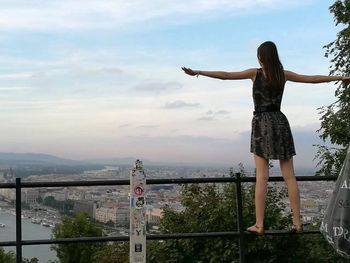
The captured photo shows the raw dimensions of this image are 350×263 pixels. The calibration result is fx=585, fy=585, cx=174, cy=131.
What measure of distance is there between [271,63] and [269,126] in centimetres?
48

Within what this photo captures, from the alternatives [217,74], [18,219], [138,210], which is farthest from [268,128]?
[18,219]

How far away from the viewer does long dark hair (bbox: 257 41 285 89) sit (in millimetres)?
4363

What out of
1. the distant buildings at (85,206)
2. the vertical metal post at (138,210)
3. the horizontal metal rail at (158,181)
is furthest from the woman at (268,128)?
the distant buildings at (85,206)

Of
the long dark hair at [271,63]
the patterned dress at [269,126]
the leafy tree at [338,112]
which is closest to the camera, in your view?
the long dark hair at [271,63]

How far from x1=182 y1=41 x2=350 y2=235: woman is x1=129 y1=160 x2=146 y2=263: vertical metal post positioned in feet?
2.82

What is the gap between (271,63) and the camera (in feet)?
14.4

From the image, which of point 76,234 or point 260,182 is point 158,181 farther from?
point 76,234

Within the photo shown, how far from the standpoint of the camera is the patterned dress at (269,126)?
4480 mm

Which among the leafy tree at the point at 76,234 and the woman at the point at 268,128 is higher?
the woman at the point at 268,128

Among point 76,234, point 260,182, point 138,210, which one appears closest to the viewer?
point 138,210

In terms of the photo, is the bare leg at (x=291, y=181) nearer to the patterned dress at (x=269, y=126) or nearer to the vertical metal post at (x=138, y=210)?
the patterned dress at (x=269, y=126)

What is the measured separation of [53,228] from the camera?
31.7ft

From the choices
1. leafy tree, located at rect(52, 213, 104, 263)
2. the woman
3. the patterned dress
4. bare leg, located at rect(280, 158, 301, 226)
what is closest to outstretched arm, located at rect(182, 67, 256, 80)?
the woman

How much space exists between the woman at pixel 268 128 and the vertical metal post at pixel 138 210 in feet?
2.82
